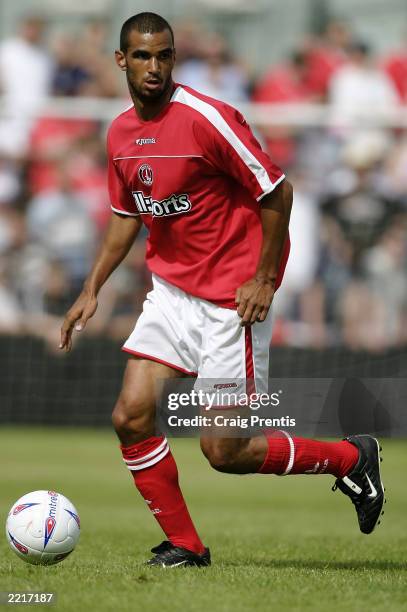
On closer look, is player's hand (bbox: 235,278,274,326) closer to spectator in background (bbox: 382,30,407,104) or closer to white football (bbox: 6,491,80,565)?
white football (bbox: 6,491,80,565)

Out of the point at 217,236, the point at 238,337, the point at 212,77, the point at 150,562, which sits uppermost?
the point at 212,77

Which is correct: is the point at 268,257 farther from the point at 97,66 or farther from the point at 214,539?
the point at 97,66

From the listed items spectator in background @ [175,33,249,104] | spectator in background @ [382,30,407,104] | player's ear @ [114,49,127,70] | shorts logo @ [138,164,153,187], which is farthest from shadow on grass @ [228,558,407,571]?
spectator in background @ [382,30,407,104]

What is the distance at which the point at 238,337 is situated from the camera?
619 centimetres

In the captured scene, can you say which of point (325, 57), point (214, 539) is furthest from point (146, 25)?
point (325, 57)

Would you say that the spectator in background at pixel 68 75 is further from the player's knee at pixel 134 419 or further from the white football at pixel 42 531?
the white football at pixel 42 531

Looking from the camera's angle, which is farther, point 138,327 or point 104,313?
point 104,313

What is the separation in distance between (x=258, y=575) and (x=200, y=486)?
5.51 m

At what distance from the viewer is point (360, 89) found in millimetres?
15922

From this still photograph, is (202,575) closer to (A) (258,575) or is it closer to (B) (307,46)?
(A) (258,575)

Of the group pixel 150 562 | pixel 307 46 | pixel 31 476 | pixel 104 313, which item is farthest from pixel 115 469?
pixel 307 46

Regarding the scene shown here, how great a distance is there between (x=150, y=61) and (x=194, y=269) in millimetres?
1075

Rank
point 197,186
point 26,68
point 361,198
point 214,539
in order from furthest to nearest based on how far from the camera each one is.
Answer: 1. point 26,68
2. point 361,198
3. point 214,539
4. point 197,186

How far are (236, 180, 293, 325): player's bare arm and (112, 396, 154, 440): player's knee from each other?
69 cm
